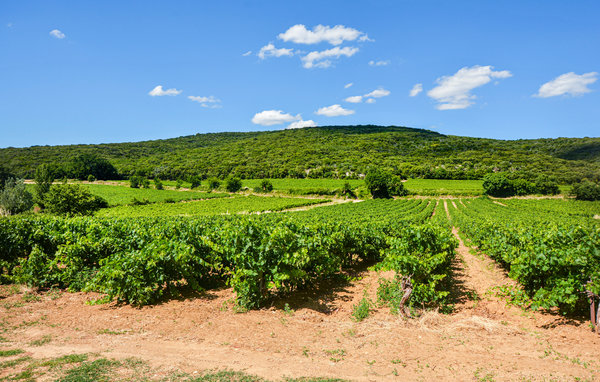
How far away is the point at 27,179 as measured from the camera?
306 ft

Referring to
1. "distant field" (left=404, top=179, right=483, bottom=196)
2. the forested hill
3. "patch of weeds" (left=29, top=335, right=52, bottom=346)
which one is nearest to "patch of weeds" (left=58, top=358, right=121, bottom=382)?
"patch of weeds" (left=29, top=335, right=52, bottom=346)

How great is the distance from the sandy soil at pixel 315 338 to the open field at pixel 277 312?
0.15 feet

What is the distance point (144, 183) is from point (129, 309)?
302ft

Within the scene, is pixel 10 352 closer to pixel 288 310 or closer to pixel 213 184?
pixel 288 310

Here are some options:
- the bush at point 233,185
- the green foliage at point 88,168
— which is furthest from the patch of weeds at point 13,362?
the green foliage at point 88,168

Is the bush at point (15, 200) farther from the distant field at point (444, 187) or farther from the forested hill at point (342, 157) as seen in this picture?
the distant field at point (444, 187)

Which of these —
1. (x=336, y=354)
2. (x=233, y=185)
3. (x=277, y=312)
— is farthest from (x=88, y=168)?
(x=336, y=354)

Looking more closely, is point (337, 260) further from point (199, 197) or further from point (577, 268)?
point (199, 197)

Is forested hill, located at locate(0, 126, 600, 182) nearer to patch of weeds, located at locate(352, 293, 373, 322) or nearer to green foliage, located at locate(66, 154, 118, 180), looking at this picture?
green foliage, located at locate(66, 154, 118, 180)

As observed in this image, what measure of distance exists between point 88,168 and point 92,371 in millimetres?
115062

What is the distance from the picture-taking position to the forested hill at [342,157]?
10031 centimetres

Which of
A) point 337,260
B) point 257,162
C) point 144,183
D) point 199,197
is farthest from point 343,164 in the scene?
point 337,260

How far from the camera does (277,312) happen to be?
8.34 metres

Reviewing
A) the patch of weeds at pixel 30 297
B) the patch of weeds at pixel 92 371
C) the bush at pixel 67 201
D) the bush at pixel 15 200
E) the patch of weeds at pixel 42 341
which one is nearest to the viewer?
the patch of weeds at pixel 92 371
